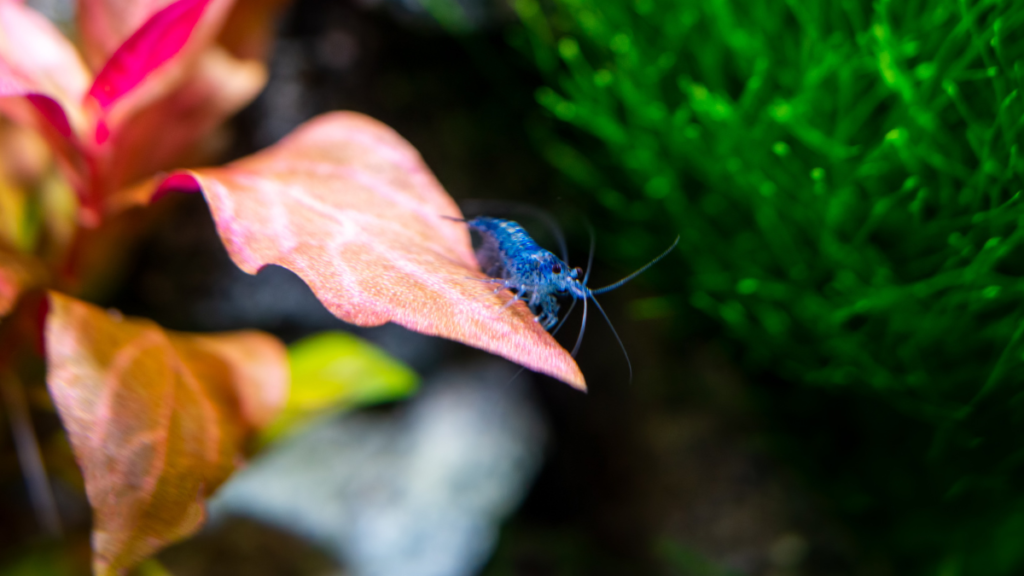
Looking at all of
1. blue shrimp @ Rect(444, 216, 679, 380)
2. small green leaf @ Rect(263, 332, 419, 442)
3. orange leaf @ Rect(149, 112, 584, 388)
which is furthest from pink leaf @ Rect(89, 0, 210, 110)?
small green leaf @ Rect(263, 332, 419, 442)

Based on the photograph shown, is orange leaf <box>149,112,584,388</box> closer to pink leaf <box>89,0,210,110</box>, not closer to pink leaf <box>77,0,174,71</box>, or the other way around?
pink leaf <box>89,0,210,110</box>

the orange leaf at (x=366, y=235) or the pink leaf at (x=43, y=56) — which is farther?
the pink leaf at (x=43, y=56)

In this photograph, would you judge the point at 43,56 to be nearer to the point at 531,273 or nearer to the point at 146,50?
the point at 146,50

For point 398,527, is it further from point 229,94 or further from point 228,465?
point 229,94

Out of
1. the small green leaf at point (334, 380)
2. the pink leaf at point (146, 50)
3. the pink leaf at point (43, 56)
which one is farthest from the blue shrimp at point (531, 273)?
the pink leaf at point (43, 56)

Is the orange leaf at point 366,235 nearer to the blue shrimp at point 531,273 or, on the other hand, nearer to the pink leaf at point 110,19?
the blue shrimp at point 531,273

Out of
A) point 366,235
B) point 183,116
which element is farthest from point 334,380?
point 183,116
